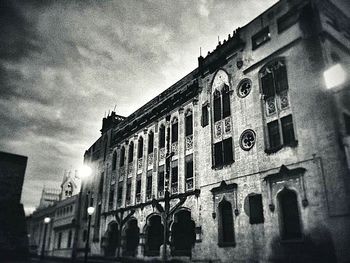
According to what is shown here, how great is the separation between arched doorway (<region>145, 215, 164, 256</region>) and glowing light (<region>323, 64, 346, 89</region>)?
1551cm

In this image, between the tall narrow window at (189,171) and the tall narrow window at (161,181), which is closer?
the tall narrow window at (189,171)

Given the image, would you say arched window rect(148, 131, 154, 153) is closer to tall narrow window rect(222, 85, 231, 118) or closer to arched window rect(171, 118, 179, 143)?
arched window rect(171, 118, 179, 143)

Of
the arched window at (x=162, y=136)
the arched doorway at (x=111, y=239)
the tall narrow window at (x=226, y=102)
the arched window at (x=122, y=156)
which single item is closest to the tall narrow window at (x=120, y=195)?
the arched doorway at (x=111, y=239)

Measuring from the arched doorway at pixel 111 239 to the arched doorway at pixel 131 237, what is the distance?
209 centimetres

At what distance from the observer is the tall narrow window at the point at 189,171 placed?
2026cm

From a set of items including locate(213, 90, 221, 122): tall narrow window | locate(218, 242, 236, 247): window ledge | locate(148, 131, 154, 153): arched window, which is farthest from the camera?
locate(148, 131, 154, 153): arched window

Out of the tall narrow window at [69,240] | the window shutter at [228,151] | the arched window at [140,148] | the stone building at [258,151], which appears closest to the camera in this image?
the stone building at [258,151]

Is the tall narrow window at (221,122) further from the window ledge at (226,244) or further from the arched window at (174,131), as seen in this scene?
the window ledge at (226,244)

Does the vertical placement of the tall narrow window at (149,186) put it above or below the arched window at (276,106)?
below

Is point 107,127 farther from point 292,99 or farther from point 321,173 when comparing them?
point 321,173

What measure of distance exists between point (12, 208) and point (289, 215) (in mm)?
25700

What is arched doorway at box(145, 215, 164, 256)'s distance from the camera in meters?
22.0

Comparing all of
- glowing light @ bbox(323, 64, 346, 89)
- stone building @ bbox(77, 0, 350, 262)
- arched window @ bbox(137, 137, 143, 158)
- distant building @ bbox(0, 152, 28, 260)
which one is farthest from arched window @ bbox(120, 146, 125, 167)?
glowing light @ bbox(323, 64, 346, 89)

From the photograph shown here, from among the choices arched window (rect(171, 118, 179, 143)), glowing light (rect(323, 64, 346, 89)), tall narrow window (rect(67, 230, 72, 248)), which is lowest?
tall narrow window (rect(67, 230, 72, 248))
